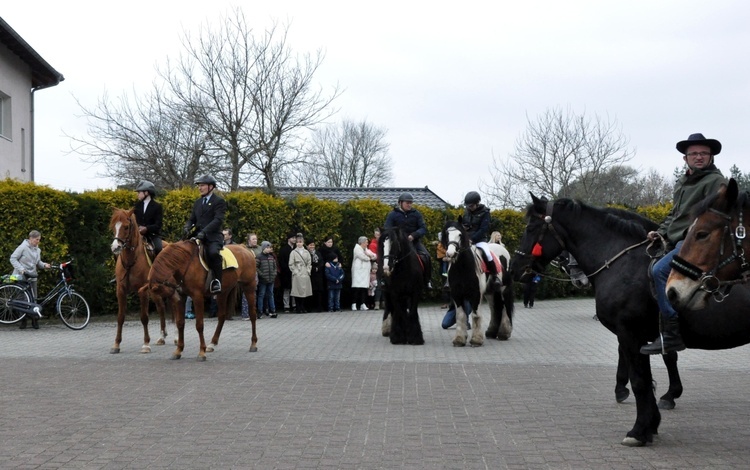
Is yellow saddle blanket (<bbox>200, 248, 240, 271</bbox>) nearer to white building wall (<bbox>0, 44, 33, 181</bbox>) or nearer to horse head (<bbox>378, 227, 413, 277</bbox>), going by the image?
horse head (<bbox>378, 227, 413, 277</bbox>)

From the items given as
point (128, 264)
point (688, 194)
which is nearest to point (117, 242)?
point (128, 264)

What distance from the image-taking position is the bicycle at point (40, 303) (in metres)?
18.6

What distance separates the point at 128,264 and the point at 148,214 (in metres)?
0.96

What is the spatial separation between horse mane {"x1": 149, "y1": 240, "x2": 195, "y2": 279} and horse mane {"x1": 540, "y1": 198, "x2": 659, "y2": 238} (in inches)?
254

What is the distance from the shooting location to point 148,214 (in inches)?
581

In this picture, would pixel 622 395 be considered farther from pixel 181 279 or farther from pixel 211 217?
pixel 211 217

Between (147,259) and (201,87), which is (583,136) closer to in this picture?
(201,87)

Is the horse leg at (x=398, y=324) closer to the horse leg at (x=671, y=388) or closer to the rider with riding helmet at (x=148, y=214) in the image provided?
the rider with riding helmet at (x=148, y=214)

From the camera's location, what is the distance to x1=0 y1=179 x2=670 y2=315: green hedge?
19812 mm

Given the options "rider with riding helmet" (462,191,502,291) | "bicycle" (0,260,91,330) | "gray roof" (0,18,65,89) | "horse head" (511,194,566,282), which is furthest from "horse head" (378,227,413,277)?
"gray roof" (0,18,65,89)

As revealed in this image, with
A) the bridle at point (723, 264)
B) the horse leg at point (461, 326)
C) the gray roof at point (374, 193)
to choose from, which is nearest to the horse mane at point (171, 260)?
the horse leg at point (461, 326)

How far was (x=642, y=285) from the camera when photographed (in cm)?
766

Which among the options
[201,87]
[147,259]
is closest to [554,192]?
[201,87]

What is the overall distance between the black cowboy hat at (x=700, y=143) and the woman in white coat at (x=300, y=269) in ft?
52.8
